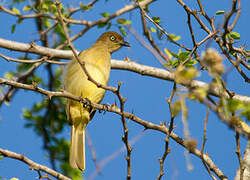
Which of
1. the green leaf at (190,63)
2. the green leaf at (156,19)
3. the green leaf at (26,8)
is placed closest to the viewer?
the green leaf at (190,63)

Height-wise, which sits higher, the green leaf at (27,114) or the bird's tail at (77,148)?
the green leaf at (27,114)

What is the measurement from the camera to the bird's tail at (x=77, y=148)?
19.2 ft

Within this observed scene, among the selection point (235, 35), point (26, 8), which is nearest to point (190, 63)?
point (235, 35)

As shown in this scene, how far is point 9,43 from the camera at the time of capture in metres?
5.95

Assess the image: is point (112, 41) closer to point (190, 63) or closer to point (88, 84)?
point (88, 84)

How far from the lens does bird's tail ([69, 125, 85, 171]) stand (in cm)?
586

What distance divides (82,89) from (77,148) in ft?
3.41

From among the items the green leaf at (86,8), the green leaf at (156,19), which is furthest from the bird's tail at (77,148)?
the green leaf at (156,19)

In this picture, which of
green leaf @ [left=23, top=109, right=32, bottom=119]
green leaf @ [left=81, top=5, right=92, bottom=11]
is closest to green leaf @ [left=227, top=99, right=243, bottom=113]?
green leaf @ [left=81, top=5, right=92, bottom=11]

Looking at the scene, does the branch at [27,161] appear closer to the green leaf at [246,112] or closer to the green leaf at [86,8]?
the green leaf at [246,112]

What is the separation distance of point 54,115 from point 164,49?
10.5 feet

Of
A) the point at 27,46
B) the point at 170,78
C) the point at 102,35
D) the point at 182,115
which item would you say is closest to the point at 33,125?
the point at 27,46

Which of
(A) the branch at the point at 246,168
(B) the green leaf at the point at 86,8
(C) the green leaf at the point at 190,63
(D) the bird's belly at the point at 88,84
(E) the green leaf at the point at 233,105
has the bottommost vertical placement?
(E) the green leaf at the point at 233,105

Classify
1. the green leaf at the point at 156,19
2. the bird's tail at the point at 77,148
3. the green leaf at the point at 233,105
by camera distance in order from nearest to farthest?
the green leaf at the point at 233,105
the green leaf at the point at 156,19
the bird's tail at the point at 77,148
